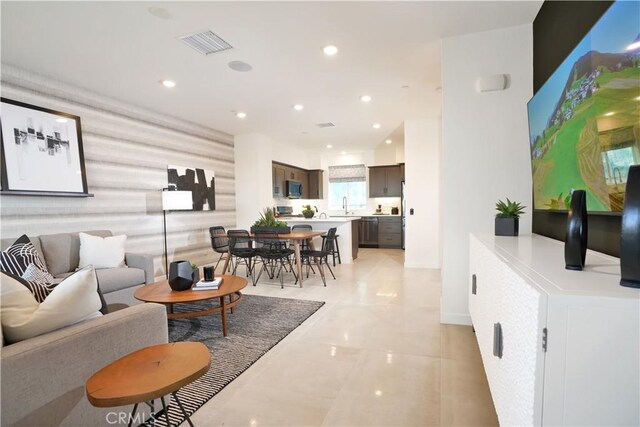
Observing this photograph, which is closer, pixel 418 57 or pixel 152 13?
pixel 152 13

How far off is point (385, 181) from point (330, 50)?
5752 mm

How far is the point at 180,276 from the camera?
108 inches

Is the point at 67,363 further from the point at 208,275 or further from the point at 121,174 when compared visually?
the point at 121,174

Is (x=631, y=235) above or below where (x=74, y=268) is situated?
above

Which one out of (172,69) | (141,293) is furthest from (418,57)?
(141,293)

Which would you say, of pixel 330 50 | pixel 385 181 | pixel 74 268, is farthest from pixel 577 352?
pixel 385 181

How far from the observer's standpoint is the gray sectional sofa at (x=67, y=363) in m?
1.12

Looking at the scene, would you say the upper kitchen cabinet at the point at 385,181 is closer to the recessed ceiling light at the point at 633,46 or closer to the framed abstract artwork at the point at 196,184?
the framed abstract artwork at the point at 196,184

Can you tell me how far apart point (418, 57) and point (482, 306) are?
264cm

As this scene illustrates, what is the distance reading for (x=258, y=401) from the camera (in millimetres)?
1890

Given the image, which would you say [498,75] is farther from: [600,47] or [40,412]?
[40,412]

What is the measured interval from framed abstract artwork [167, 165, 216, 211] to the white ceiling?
3.62 ft

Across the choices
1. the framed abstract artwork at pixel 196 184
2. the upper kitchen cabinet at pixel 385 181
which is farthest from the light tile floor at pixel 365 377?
the upper kitchen cabinet at pixel 385 181

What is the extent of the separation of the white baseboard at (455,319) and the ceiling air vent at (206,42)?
11.3ft
